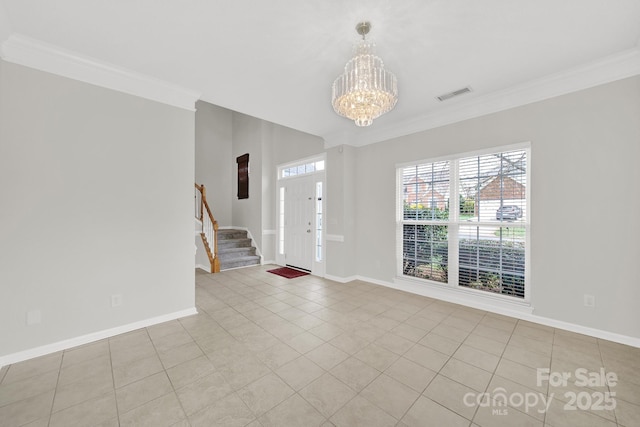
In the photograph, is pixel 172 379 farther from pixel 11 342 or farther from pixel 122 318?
pixel 11 342

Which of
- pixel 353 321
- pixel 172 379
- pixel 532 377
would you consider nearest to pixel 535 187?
pixel 532 377

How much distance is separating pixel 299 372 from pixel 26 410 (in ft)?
6.01

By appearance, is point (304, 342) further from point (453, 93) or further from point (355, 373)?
point (453, 93)

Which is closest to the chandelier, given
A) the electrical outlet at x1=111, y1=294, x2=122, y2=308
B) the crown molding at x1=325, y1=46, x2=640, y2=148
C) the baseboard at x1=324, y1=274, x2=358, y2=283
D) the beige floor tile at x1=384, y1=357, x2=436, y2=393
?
the crown molding at x1=325, y1=46, x2=640, y2=148

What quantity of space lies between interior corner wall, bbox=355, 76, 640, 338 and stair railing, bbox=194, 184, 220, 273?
5265 millimetres

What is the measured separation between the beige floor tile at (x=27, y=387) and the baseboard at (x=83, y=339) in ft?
1.32

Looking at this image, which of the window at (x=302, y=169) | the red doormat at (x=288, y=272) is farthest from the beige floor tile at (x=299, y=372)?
the window at (x=302, y=169)

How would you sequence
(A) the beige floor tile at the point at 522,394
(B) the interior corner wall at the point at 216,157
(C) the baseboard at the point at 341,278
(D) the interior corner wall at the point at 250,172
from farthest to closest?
1. (B) the interior corner wall at the point at 216,157
2. (D) the interior corner wall at the point at 250,172
3. (C) the baseboard at the point at 341,278
4. (A) the beige floor tile at the point at 522,394

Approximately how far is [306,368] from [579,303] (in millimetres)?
3047

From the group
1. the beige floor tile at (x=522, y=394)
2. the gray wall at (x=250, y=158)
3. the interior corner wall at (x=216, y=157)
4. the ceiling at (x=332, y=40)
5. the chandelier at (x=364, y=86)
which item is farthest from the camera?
the interior corner wall at (x=216, y=157)

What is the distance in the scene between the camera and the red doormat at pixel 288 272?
530cm

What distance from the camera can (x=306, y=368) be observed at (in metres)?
2.19

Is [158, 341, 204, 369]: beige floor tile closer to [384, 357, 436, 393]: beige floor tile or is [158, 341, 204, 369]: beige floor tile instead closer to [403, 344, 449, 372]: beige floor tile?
[384, 357, 436, 393]: beige floor tile

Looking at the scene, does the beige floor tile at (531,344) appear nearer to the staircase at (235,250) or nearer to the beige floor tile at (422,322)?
the beige floor tile at (422,322)
